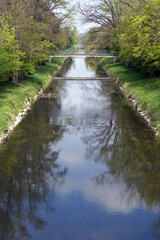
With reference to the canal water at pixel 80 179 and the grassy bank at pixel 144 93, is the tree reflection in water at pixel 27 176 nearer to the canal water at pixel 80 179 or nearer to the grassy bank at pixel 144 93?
the canal water at pixel 80 179

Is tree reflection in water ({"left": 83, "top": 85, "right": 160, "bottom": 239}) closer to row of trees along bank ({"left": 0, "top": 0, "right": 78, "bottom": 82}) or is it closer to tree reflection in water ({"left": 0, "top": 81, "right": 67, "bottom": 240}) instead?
tree reflection in water ({"left": 0, "top": 81, "right": 67, "bottom": 240})

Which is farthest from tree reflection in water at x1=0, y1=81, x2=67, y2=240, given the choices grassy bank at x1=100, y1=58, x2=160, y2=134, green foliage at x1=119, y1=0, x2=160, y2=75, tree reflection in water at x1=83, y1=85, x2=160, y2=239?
green foliage at x1=119, y1=0, x2=160, y2=75

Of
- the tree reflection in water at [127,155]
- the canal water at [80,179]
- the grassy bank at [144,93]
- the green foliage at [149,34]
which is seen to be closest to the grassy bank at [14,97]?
the canal water at [80,179]

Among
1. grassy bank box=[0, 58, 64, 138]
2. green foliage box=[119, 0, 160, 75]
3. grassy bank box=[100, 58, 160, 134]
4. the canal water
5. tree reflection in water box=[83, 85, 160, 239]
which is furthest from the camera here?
green foliage box=[119, 0, 160, 75]

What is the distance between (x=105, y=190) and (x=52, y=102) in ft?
51.4

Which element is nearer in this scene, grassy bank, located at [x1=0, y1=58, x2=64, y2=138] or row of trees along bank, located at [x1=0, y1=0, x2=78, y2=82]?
grassy bank, located at [x1=0, y1=58, x2=64, y2=138]

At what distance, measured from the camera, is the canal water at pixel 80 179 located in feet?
29.7

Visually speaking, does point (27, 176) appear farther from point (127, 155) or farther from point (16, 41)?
point (16, 41)

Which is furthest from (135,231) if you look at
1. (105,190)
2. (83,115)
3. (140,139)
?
(83,115)

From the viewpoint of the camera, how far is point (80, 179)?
1216 centimetres

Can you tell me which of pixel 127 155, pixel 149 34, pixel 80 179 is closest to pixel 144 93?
pixel 149 34

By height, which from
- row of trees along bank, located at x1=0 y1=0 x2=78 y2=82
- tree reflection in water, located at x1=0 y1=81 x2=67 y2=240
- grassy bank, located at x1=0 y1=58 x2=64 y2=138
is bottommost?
tree reflection in water, located at x1=0 y1=81 x2=67 y2=240

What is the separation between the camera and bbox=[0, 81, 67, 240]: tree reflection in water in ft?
30.6

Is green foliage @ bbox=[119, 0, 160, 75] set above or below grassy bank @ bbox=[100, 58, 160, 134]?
above
